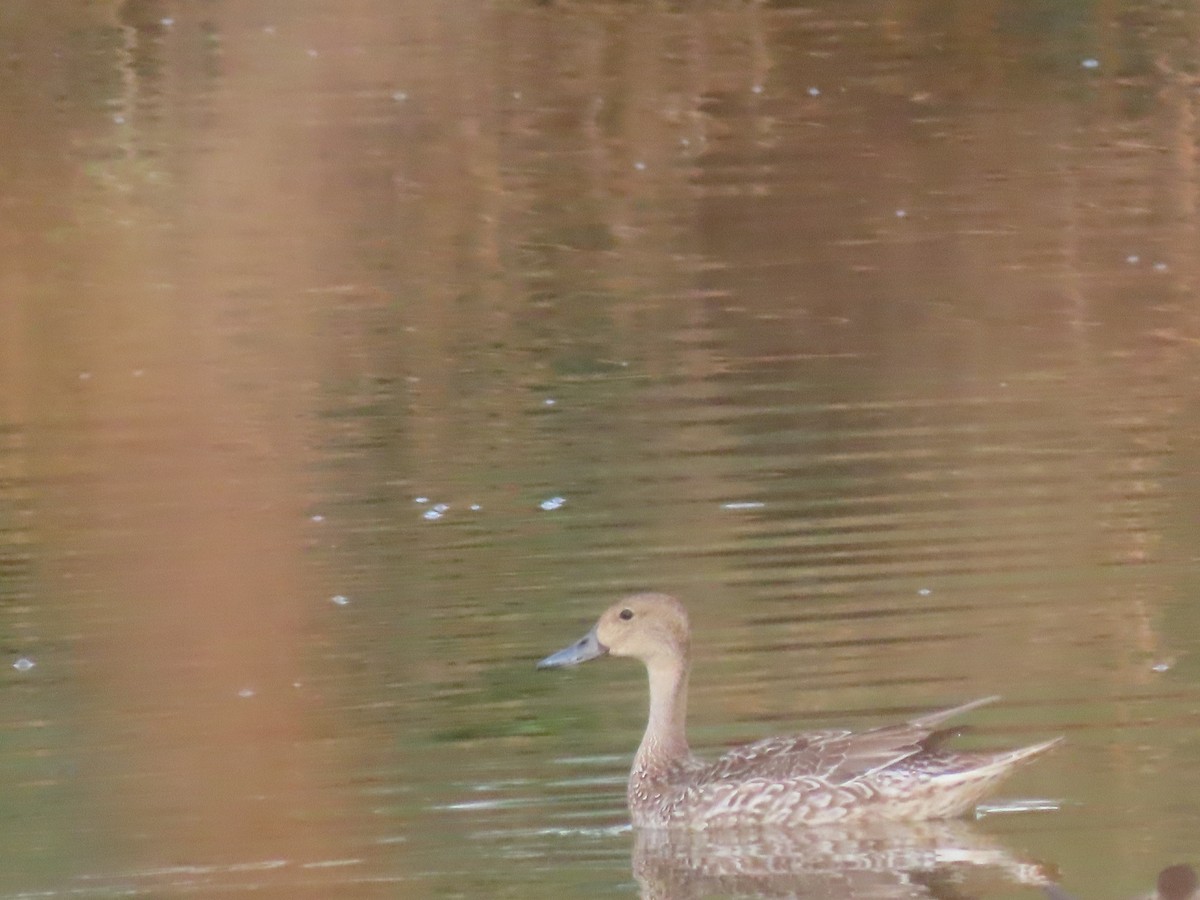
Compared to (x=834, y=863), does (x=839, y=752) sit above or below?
above

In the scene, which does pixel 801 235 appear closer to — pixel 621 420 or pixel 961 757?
pixel 621 420

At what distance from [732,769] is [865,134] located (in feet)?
41.0

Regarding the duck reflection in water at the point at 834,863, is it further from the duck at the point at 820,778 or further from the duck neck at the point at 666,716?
the duck neck at the point at 666,716

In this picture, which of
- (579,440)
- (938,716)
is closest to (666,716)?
(938,716)

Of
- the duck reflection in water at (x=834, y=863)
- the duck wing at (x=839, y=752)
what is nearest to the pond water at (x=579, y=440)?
the duck reflection in water at (x=834, y=863)

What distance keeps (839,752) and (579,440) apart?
189 inches

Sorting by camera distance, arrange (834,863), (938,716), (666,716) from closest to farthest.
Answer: (834,863)
(938,716)
(666,716)

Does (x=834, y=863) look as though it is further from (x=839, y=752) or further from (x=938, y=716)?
(x=938, y=716)

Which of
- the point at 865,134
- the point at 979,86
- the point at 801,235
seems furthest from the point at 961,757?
the point at 979,86

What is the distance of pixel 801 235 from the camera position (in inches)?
637

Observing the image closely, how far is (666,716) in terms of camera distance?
7.53 meters

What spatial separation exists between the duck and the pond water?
8 centimetres

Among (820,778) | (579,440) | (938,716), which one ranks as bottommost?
(579,440)

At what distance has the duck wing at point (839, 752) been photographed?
681 centimetres
